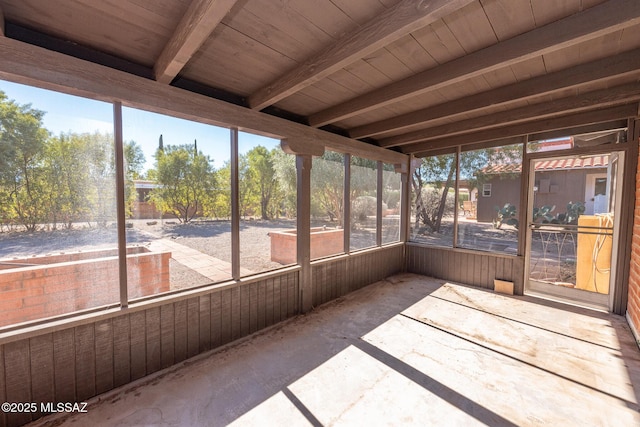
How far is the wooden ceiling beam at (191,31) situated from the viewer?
1.21 m

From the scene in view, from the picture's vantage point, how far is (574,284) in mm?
3801

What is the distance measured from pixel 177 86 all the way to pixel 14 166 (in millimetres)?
1171

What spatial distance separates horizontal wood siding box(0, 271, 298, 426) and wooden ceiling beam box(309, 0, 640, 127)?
91.4 inches

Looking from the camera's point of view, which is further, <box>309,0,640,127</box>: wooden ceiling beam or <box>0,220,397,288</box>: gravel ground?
<box>0,220,397,288</box>: gravel ground

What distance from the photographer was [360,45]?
151 centimetres

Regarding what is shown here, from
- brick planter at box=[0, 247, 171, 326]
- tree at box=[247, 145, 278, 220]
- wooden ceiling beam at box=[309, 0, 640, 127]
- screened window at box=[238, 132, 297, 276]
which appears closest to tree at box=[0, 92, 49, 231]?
brick planter at box=[0, 247, 171, 326]

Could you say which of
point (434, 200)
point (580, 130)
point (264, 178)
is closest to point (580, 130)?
point (580, 130)

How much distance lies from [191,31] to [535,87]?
263 centimetres

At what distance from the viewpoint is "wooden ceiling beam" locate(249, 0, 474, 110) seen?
123 centimetres

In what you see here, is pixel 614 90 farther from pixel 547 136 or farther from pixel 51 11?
pixel 51 11

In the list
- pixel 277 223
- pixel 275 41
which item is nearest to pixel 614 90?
pixel 275 41

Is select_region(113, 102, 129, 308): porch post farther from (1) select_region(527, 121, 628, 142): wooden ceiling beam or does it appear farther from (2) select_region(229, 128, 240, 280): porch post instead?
(1) select_region(527, 121, 628, 142): wooden ceiling beam

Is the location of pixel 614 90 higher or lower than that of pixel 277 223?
higher

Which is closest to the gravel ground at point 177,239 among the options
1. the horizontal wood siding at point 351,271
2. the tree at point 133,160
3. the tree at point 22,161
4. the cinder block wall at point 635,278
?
the tree at point 22,161
